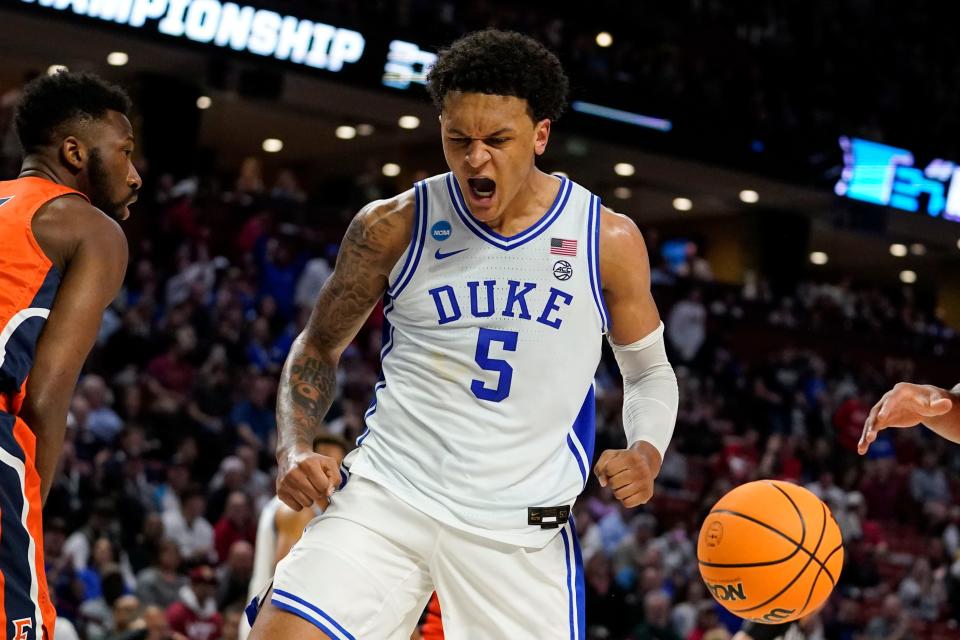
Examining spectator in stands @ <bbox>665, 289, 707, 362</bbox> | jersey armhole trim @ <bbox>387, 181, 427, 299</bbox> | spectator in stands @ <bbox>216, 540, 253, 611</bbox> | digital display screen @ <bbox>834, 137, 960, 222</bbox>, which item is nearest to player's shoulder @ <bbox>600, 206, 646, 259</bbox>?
jersey armhole trim @ <bbox>387, 181, 427, 299</bbox>

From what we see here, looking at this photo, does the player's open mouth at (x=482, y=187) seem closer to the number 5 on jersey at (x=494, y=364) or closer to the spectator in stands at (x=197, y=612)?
the number 5 on jersey at (x=494, y=364)

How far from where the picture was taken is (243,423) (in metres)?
13.2

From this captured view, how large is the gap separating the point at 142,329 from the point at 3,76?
29.9 ft

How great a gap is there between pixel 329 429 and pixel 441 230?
24.2 feet

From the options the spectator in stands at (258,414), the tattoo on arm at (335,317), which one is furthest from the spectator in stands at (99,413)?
the tattoo on arm at (335,317)

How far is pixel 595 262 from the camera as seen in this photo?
405 centimetres

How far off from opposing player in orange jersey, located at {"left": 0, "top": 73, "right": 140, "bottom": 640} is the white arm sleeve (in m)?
1.60

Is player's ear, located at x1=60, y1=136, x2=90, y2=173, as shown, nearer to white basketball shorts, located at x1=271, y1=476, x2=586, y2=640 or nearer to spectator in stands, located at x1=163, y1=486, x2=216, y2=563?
white basketball shorts, located at x1=271, y1=476, x2=586, y2=640

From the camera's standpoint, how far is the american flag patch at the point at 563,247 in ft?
13.3

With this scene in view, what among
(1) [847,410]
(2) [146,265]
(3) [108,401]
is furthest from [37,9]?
(1) [847,410]

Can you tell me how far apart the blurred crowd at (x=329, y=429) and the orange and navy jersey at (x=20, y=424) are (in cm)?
588

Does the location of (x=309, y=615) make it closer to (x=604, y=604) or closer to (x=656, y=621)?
(x=604, y=604)

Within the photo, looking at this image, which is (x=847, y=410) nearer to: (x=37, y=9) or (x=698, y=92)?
(x=698, y=92)

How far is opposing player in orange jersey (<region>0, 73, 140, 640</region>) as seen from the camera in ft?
10.9
